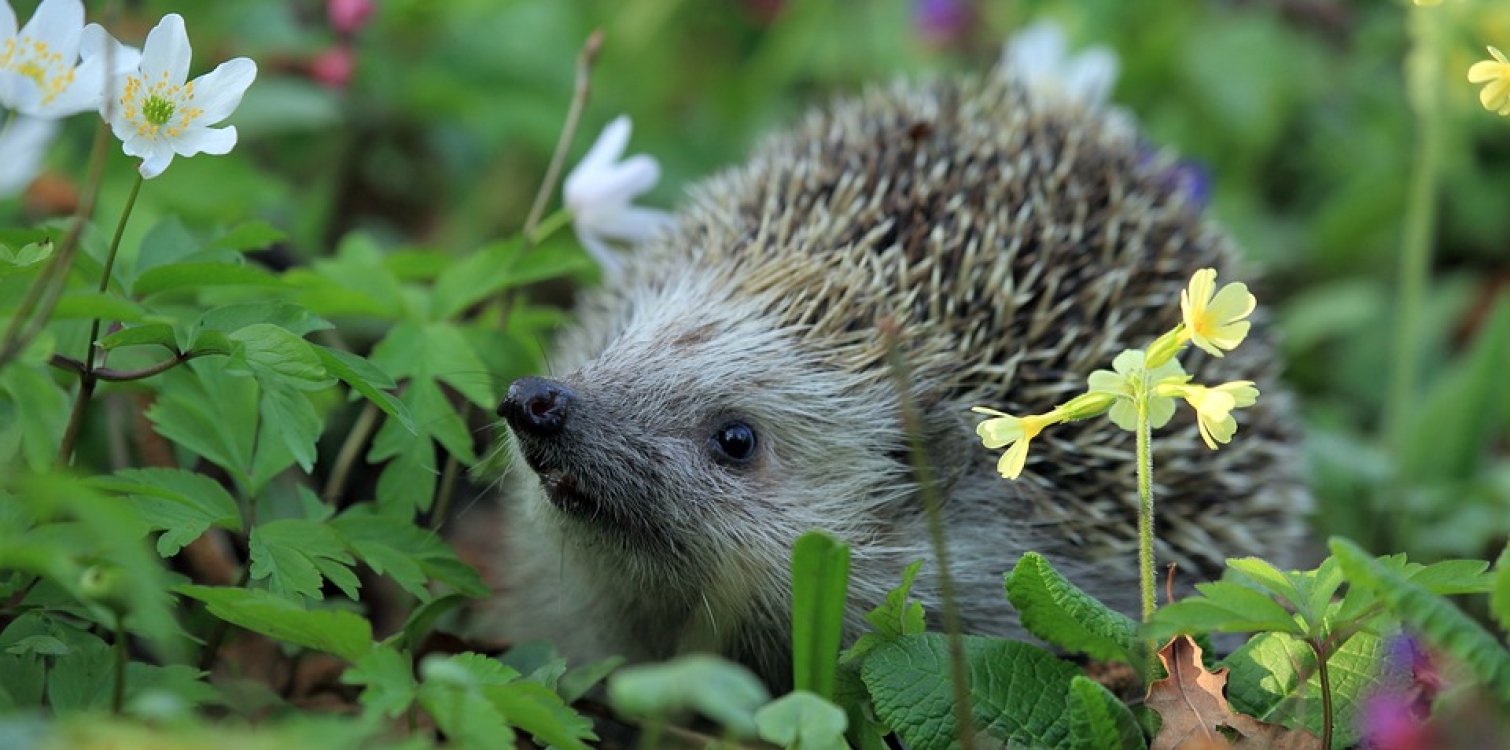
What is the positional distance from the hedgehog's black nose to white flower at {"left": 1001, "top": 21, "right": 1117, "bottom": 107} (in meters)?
1.81

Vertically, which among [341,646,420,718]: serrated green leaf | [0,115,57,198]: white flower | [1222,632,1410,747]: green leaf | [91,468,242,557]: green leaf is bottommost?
[1222,632,1410,747]: green leaf

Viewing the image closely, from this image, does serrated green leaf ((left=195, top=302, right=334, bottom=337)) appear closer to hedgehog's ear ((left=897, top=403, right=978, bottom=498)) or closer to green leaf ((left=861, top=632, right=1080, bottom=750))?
green leaf ((left=861, top=632, right=1080, bottom=750))

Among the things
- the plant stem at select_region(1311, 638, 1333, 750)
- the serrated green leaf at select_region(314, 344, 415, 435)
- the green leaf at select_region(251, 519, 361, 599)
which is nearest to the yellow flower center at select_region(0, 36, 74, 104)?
the serrated green leaf at select_region(314, 344, 415, 435)

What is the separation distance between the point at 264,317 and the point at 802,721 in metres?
0.87

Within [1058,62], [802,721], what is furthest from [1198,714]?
[1058,62]

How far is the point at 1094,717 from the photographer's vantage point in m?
1.77

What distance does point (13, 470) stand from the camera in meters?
1.78

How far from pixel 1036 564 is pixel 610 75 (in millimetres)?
2813

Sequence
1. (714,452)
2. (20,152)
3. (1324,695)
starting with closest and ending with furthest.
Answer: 1. (20,152)
2. (1324,695)
3. (714,452)

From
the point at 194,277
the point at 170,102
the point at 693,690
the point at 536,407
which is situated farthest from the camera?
the point at 536,407

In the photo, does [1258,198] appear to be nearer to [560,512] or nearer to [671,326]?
[671,326]

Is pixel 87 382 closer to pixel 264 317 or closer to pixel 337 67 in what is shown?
pixel 264 317

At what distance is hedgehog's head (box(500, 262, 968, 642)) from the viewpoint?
7.21 feet

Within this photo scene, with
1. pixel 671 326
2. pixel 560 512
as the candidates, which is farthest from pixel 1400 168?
pixel 560 512
